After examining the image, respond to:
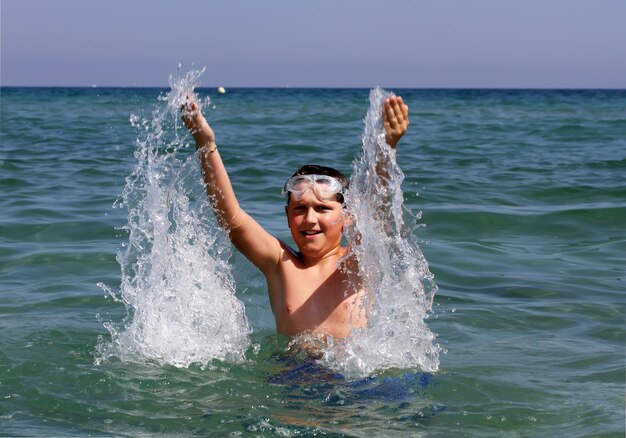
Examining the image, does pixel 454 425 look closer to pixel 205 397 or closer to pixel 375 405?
pixel 375 405

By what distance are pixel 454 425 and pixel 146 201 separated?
198cm

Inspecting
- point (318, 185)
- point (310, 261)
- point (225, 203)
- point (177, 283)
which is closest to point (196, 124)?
point (225, 203)

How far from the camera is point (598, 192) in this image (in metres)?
10.5

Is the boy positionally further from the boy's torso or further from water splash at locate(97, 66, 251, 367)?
water splash at locate(97, 66, 251, 367)

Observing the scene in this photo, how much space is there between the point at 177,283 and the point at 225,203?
29.6 inches

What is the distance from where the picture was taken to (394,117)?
14.0ft

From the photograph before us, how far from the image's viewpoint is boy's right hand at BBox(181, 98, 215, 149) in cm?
426

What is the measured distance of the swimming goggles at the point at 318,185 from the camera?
4.77 m

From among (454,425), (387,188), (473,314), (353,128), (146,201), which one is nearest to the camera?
(454,425)

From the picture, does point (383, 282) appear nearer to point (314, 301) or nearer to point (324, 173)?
point (314, 301)

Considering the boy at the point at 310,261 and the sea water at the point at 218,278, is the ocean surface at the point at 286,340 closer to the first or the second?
the sea water at the point at 218,278

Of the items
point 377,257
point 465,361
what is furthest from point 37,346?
point 465,361

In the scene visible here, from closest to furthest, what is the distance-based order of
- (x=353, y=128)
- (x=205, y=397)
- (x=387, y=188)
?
(x=205, y=397) < (x=387, y=188) < (x=353, y=128)

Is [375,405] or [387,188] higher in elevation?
[387,188]
